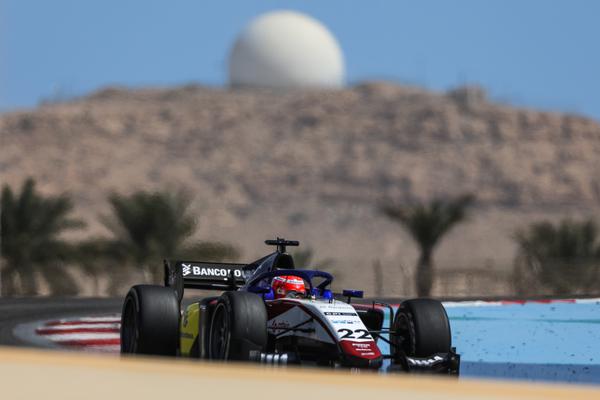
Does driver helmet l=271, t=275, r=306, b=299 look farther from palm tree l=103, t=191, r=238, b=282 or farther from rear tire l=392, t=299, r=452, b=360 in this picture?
palm tree l=103, t=191, r=238, b=282

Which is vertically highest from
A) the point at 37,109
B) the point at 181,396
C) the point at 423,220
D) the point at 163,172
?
the point at 37,109

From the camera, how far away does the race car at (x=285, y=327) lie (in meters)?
9.30

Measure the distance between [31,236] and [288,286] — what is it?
26.3 meters

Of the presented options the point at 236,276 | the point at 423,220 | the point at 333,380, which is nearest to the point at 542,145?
the point at 423,220

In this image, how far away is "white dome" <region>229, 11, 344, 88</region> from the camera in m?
87.2

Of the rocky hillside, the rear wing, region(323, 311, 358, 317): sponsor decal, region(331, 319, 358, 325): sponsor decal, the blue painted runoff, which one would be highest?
the rocky hillside

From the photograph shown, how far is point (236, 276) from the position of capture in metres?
12.2

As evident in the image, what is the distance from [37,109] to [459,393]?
90968 millimetres

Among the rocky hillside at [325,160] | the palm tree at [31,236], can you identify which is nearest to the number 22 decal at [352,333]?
the palm tree at [31,236]

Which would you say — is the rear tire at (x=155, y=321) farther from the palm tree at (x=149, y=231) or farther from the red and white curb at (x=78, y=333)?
the palm tree at (x=149, y=231)

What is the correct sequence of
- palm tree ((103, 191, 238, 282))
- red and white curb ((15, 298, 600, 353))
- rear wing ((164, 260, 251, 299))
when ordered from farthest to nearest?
palm tree ((103, 191, 238, 282)), red and white curb ((15, 298, 600, 353)), rear wing ((164, 260, 251, 299))

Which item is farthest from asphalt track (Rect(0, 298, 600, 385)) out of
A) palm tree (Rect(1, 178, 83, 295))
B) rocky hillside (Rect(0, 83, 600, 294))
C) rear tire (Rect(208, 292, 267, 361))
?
rocky hillside (Rect(0, 83, 600, 294))

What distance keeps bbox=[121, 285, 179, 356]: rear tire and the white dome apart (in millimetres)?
76765

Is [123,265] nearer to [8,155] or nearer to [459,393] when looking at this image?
[459,393]
